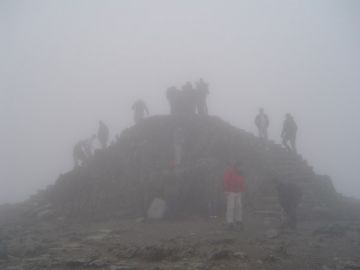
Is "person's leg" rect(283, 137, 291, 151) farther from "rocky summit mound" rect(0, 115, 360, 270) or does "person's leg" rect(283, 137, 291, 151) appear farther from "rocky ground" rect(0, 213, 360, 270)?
"rocky ground" rect(0, 213, 360, 270)

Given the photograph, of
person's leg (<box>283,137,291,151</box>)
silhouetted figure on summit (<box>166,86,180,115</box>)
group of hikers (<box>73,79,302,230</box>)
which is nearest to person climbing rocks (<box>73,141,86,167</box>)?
group of hikers (<box>73,79,302,230</box>)

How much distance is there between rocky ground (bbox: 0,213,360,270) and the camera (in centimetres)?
1016

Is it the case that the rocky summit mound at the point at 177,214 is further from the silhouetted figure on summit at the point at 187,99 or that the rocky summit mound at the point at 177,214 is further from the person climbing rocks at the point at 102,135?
the person climbing rocks at the point at 102,135

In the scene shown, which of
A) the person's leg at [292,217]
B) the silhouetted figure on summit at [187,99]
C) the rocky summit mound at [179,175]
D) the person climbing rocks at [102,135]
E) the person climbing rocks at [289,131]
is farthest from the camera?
the person climbing rocks at [102,135]

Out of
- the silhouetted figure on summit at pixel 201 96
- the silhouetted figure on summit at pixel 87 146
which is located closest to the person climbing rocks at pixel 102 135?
the silhouetted figure on summit at pixel 87 146

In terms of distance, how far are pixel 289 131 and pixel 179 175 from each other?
9606 mm

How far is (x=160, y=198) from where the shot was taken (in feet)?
Result: 66.0

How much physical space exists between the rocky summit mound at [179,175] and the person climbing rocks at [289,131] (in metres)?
0.75

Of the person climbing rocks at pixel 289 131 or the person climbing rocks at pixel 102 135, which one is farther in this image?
the person climbing rocks at pixel 102 135

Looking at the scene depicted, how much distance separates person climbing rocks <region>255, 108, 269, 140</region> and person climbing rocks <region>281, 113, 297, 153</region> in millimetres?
1824

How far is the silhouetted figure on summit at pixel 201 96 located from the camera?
95.5 feet

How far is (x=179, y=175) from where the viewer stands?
68.2ft

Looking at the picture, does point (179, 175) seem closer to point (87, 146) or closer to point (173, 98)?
point (173, 98)

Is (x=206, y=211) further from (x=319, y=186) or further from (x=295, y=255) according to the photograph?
(x=295, y=255)
